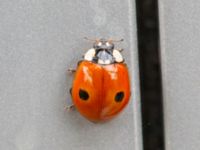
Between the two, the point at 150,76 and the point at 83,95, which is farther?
the point at 150,76

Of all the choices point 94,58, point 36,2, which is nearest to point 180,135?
point 94,58

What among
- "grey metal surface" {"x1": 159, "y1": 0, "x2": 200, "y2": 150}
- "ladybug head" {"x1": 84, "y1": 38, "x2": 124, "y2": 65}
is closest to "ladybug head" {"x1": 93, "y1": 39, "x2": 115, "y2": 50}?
"ladybug head" {"x1": 84, "y1": 38, "x2": 124, "y2": 65}

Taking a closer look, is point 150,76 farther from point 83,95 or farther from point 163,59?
point 83,95

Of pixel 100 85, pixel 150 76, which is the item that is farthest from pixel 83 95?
pixel 150 76

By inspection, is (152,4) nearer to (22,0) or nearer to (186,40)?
(186,40)

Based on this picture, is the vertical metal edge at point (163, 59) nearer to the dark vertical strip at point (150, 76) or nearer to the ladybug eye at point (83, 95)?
the dark vertical strip at point (150, 76)

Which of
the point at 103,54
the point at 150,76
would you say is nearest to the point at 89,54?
the point at 103,54

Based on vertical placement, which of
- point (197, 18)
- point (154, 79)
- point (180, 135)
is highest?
point (197, 18)

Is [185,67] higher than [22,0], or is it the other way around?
[22,0]

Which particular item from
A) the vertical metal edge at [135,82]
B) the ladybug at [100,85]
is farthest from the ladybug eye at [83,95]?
the vertical metal edge at [135,82]
